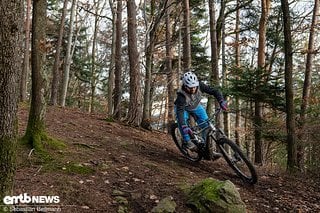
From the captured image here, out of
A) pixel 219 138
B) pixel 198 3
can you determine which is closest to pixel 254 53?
pixel 198 3

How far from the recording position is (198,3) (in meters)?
16.1

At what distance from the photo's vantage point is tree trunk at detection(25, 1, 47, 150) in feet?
16.9

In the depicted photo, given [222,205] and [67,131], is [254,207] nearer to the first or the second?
[222,205]

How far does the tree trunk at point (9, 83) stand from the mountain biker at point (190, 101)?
3445 mm

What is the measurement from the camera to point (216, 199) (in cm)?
429

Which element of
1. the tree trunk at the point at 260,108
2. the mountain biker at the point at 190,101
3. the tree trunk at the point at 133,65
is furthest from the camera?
the tree trunk at the point at 260,108

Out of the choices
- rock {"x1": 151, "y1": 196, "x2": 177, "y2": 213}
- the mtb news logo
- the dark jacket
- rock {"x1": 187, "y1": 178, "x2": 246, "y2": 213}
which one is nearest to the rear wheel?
the dark jacket

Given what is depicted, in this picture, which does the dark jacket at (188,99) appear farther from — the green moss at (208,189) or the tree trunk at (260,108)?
the tree trunk at (260,108)

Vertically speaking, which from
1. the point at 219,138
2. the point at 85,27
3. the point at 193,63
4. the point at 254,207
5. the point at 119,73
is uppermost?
the point at 85,27

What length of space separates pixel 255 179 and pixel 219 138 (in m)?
0.96

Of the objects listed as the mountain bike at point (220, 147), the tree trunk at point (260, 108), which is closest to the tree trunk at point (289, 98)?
the mountain bike at point (220, 147)

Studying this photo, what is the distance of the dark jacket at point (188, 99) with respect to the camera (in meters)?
6.39

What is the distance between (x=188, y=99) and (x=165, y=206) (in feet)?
9.25

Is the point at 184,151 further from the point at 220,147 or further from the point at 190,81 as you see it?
the point at 190,81
